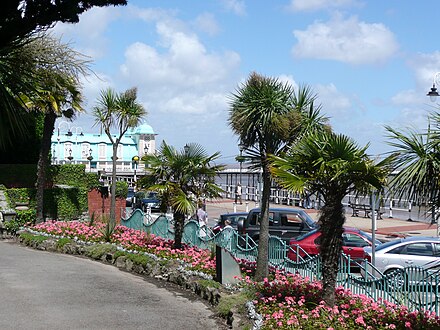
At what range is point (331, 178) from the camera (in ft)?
33.0

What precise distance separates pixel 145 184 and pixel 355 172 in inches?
322

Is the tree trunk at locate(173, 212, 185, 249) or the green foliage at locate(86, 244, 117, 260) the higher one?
the tree trunk at locate(173, 212, 185, 249)

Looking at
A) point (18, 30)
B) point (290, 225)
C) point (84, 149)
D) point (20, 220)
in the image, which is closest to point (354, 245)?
point (290, 225)

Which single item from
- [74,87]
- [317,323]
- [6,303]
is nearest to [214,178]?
[6,303]

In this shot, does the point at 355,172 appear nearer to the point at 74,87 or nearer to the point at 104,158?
the point at 74,87

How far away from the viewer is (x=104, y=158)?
66000 millimetres

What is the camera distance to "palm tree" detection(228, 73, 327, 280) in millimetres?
12547

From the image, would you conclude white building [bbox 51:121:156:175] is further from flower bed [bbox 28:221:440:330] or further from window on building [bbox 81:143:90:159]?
flower bed [bbox 28:221:440:330]

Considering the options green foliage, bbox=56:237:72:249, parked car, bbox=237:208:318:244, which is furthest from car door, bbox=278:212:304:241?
green foliage, bbox=56:237:72:249

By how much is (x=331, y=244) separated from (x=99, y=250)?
945 centimetres

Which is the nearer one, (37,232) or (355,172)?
(355,172)

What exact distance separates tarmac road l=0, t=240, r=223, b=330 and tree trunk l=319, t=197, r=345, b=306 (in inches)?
81.3

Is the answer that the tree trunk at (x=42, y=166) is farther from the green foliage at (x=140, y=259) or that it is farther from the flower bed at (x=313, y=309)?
the flower bed at (x=313, y=309)

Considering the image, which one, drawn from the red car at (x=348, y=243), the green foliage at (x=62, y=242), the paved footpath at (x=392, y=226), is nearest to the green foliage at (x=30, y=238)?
the green foliage at (x=62, y=242)
